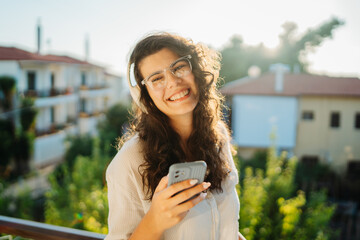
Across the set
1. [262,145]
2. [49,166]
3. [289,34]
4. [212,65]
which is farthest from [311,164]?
[212,65]

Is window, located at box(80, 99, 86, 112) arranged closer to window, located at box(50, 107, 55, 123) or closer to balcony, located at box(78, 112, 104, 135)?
balcony, located at box(78, 112, 104, 135)

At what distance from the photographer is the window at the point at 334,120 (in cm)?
1202

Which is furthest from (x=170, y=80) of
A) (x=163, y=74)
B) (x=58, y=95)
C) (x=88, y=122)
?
(x=88, y=122)

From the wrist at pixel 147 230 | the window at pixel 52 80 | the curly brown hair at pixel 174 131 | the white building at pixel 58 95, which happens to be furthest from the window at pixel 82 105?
the wrist at pixel 147 230

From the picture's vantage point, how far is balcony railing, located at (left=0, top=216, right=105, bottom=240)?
986 mm

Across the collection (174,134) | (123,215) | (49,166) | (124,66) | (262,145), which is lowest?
(49,166)

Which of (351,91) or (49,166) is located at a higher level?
(351,91)

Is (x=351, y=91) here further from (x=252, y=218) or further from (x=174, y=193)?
(x=174, y=193)

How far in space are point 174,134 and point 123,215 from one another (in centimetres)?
30

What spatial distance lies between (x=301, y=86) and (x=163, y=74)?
41.3 feet

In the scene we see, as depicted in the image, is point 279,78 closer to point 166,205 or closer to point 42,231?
point 42,231

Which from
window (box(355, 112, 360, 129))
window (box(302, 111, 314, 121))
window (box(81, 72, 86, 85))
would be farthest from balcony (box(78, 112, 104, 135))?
window (box(355, 112, 360, 129))

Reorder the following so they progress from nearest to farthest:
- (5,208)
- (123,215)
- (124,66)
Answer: (123,215) < (124,66) < (5,208)

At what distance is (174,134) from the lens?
928mm
